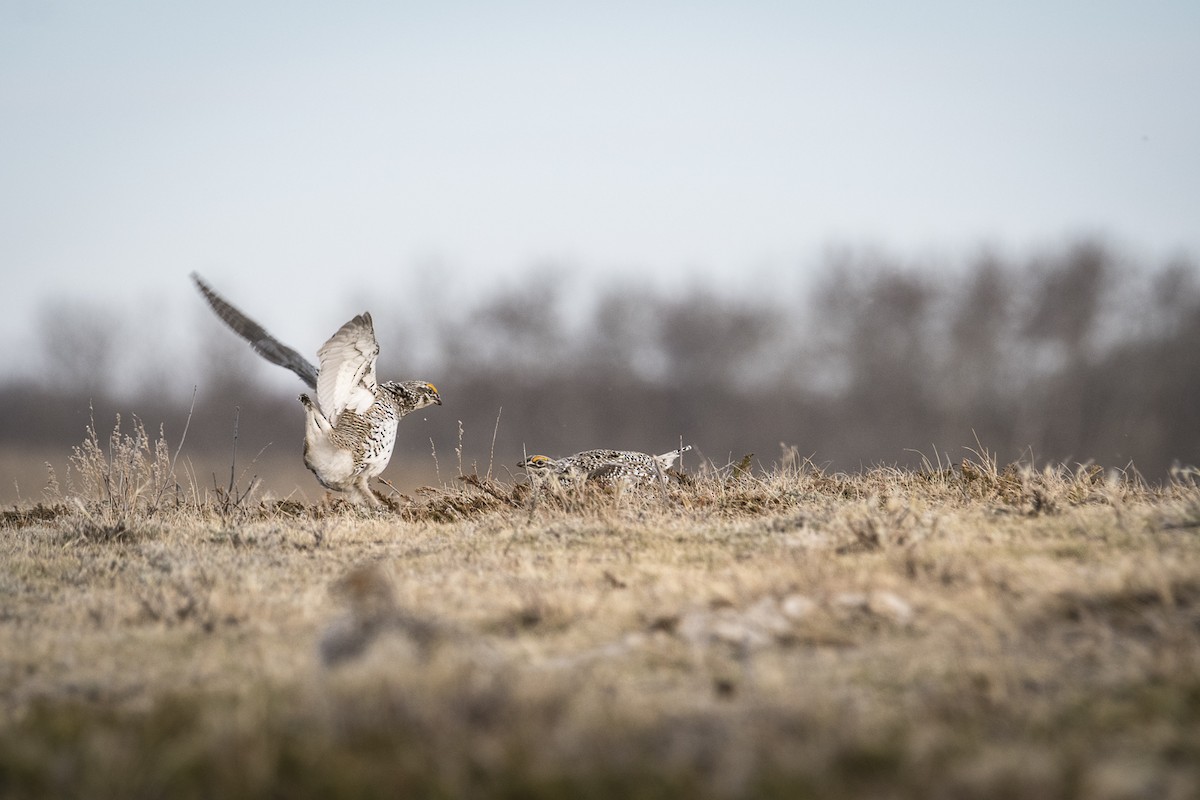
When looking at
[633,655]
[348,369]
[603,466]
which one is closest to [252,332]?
[348,369]

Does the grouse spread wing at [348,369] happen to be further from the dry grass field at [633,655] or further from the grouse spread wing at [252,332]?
the dry grass field at [633,655]

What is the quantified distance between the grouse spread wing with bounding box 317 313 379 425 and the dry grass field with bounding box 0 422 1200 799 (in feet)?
4.93

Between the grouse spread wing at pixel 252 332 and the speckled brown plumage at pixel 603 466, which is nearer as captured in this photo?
the grouse spread wing at pixel 252 332

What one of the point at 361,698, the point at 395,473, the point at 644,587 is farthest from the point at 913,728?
the point at 395,473

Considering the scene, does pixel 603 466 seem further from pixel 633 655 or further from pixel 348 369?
pixel 633 655

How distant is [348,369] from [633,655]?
194 inches

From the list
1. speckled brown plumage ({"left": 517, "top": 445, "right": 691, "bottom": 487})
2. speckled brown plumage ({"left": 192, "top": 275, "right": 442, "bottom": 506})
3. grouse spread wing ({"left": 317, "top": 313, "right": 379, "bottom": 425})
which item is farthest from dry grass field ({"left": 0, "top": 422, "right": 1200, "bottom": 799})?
speckled brown plumage ({"left": 517, "top": 445, "right": 691, "bottom": 487})

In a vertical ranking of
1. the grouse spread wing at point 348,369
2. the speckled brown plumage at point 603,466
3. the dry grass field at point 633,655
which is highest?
the grouse spread wing at point 348,369

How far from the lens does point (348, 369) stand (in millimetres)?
7668

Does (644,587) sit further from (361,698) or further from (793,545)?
(361,698)

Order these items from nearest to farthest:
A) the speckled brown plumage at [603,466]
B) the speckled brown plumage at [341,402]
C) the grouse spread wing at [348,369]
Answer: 1. the grouse spread wing at [348,369]
2. the speckled brown plumage at [341,402]
3. the speckled brown plumage at [603,466]

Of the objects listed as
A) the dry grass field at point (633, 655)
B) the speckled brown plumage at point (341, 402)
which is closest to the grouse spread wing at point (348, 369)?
the speckled brown plumage at point (341, 402)

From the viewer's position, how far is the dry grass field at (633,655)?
2131 mm

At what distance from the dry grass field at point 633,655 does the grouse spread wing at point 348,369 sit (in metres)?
1.50
